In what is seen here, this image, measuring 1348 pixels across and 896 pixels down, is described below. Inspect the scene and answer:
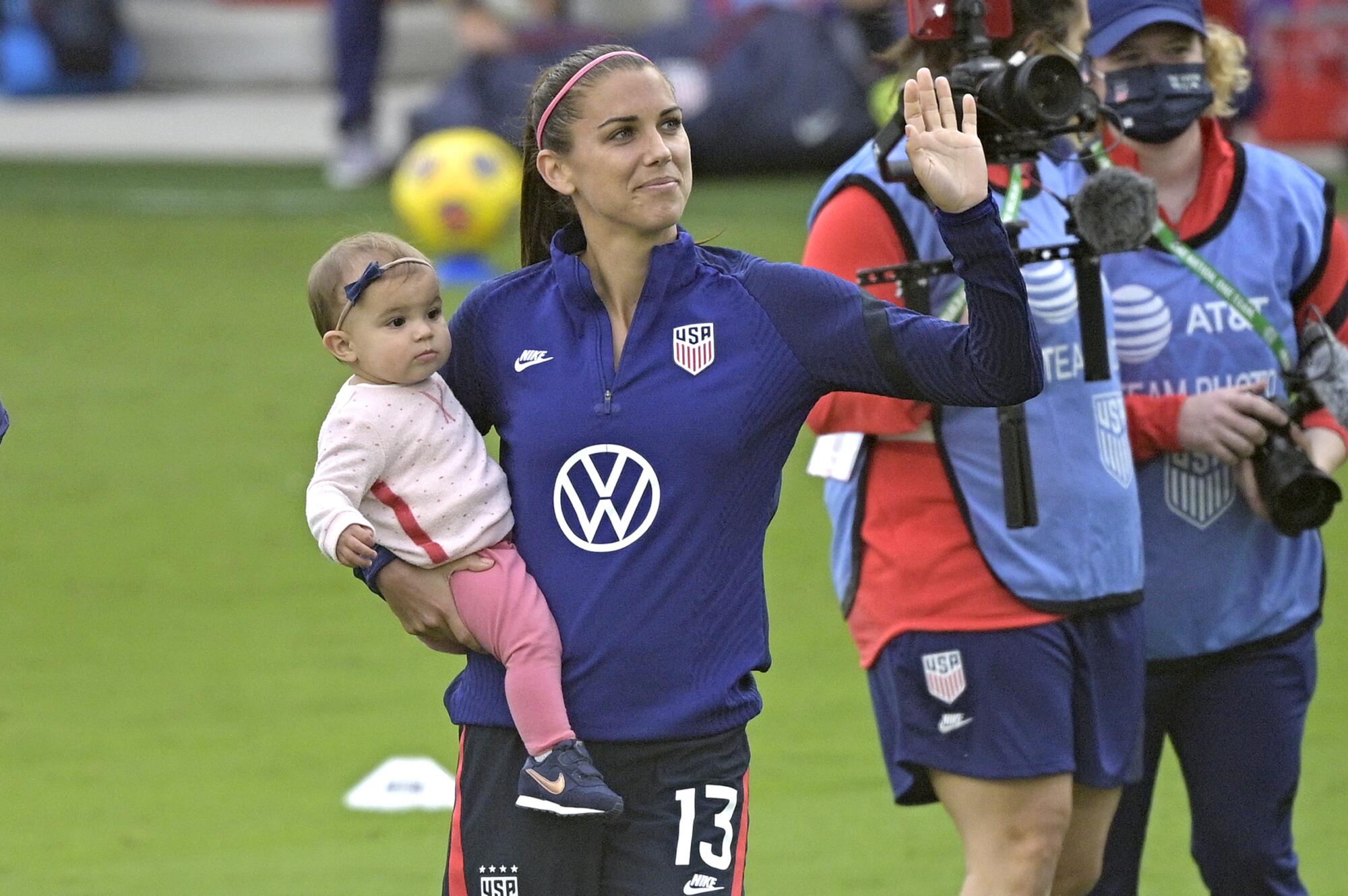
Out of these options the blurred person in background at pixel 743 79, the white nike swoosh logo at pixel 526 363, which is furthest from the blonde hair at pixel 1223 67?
the blurred person in background at pixel 743 79

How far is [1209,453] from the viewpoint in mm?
4172

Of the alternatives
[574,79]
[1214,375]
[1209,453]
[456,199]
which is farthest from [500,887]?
[456,199]

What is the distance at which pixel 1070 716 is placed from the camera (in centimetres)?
394

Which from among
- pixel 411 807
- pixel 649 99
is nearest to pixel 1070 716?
pixel 649 99

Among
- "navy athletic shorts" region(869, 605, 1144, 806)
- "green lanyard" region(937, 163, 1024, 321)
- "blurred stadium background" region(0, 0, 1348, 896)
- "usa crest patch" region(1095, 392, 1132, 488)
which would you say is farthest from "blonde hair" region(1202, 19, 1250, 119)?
"blurred stadium background" region(0, 0, 1348, 896)

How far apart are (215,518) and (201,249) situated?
543 cm

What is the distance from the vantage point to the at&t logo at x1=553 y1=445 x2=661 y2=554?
331cm

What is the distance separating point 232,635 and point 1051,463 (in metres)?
3.74

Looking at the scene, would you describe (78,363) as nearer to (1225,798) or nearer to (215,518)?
(215,518)

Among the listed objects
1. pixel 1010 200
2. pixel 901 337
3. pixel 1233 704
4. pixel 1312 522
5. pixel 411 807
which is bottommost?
pixel 411 807

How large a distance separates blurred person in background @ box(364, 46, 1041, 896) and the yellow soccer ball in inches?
346

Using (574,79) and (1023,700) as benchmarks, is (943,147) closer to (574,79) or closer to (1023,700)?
(574,79)

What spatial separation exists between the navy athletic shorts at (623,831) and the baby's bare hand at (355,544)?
14.2 inches

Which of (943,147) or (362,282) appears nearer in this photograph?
(943,147)
